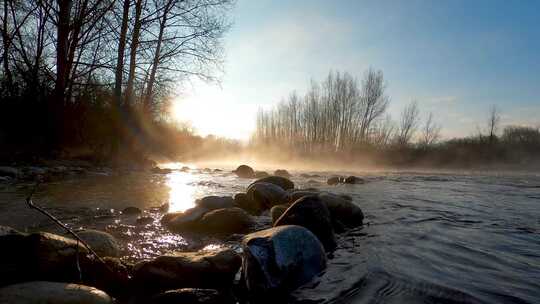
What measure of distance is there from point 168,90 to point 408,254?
1247 cm

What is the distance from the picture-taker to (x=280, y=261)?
8.00 ft

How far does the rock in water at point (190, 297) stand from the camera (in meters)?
2.07

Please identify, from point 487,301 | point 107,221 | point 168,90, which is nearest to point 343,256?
point 487,301

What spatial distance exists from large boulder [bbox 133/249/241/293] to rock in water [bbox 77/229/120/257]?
449 mm

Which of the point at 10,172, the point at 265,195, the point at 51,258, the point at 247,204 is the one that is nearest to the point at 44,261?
the point at 51,258

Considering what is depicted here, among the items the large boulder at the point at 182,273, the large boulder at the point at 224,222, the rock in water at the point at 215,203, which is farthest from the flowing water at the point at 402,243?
the rock in water at the point at 215,203

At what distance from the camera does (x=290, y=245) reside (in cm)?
260

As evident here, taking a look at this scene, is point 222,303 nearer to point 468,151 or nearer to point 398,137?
point 468,151

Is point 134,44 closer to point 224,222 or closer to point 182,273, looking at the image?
point 224,222

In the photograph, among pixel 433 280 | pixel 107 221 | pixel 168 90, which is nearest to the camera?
pixel 433 280

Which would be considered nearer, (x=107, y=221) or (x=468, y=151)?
(x=107, y=221)

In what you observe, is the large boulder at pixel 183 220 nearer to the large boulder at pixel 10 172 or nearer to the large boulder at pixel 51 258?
the large boulder at pixel 51 258

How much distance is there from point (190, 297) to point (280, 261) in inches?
26.1

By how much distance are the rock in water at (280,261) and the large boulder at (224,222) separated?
54.4 inches
